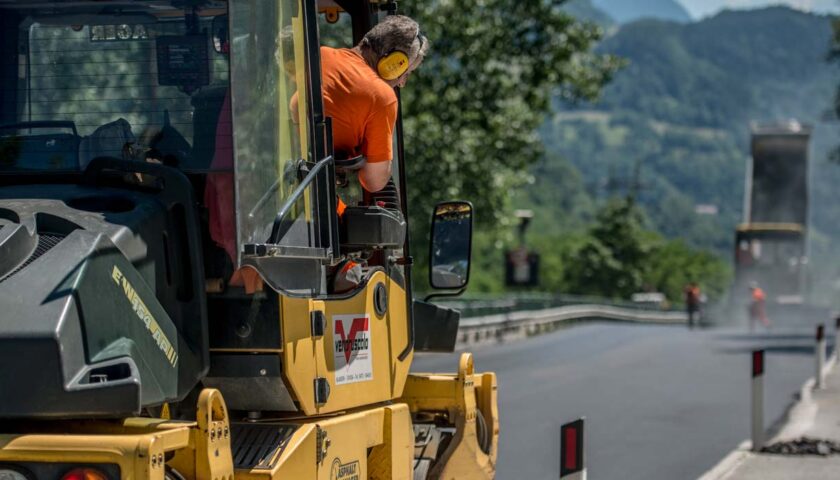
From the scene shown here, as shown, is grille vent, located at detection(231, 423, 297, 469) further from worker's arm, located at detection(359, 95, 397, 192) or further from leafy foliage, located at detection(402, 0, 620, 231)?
leafy foliage, located at detection(402, 0, 620, 231)

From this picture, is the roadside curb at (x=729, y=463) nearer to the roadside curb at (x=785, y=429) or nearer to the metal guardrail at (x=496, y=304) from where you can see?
the roadside curb at (x=785, y=429)

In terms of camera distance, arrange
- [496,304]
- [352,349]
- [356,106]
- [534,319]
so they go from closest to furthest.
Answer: [356,106], [352,349], [496,304], [534,319]

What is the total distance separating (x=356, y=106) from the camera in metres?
5.09

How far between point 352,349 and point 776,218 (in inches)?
2167

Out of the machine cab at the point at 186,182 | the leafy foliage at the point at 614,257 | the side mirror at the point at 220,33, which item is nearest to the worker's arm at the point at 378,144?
the machine cab at the point at 186,182

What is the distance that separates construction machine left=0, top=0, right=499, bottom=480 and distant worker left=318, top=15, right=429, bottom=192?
0.34 ft

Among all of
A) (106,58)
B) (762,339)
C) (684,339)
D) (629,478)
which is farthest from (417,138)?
(106,58)

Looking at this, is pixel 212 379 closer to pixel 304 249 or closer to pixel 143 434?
pixel 304 249

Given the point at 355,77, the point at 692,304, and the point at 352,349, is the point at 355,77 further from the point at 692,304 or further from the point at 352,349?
the point at 692,304

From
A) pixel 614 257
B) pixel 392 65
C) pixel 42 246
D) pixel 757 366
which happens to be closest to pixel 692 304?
pixel 757 366

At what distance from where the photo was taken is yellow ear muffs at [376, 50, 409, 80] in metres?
5.33

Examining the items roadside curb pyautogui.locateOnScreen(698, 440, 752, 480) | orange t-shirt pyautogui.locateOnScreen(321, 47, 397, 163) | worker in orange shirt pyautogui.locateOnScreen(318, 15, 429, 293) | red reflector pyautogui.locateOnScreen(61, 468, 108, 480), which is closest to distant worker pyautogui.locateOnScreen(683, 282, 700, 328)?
roadside curb pyautogui.locateOnScreen(698, 440, 752, 480)

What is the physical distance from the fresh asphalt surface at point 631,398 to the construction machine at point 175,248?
6582mm

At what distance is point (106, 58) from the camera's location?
451 cm
